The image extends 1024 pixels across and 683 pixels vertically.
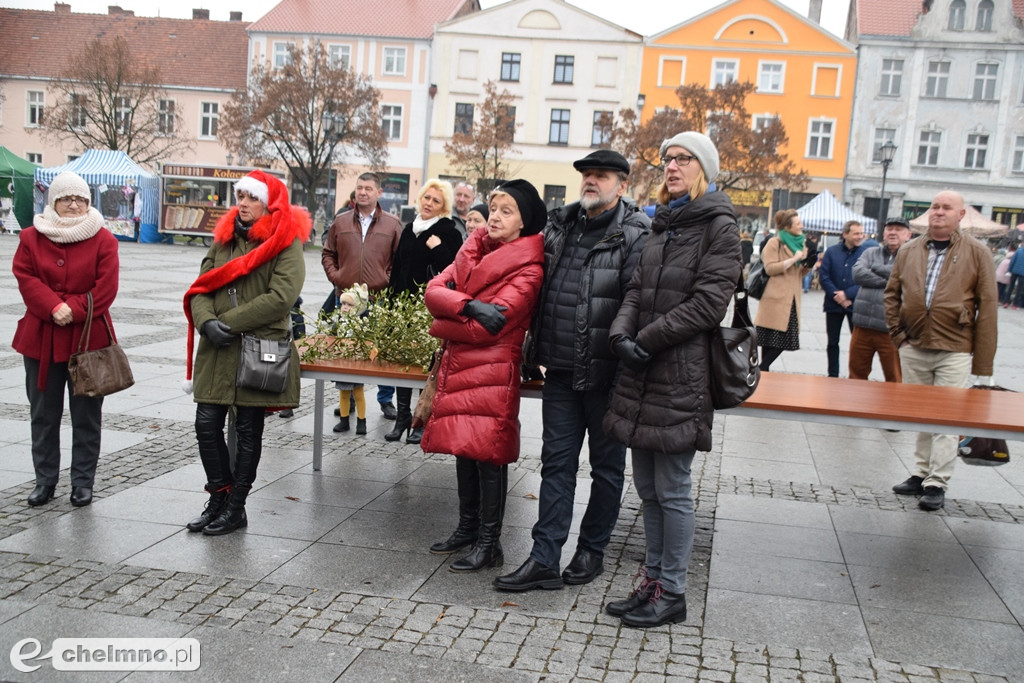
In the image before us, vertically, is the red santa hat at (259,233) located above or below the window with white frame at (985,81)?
below

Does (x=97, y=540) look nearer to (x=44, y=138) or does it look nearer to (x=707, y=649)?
(x=707, y=649)

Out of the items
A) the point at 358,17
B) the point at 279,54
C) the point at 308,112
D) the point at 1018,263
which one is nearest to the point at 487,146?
the point at 308,112

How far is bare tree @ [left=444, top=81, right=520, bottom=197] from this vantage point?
4172cm

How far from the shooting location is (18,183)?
3253 cm

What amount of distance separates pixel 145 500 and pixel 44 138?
48647 millimetres

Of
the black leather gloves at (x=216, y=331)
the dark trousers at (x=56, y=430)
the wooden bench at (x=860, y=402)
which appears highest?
the black leather gloves at (x=216, y=331)

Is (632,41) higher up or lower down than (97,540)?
higher up

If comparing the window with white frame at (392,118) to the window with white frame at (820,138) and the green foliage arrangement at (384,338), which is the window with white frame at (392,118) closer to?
the window with white frame at (820,138)

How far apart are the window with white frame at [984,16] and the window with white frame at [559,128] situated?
1966 centimetres

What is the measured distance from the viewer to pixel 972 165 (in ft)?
149

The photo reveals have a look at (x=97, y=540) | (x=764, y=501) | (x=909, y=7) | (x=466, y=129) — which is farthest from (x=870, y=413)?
(x=909, y=7)

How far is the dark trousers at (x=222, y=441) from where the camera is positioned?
5027mm

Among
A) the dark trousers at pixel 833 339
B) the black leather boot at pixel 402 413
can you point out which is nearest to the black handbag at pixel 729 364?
the black leather boot at pixel 402 413

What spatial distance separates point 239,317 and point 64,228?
122cm
